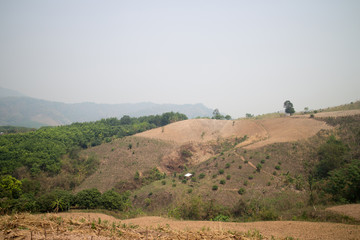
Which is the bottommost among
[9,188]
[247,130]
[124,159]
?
[124,159]

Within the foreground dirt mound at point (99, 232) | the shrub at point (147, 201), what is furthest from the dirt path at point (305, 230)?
the shrub at point (147, 201)

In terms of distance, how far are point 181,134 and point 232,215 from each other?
1633 inches

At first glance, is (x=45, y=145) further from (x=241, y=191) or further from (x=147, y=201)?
(x=241, y=191)

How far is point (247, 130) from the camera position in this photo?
57.2 metres

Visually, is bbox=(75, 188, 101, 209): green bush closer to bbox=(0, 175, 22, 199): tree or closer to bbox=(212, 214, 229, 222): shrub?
bbox=(212, 214, 229, 222): shrub

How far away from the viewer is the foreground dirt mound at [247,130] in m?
43.8

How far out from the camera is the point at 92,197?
70.8 feet

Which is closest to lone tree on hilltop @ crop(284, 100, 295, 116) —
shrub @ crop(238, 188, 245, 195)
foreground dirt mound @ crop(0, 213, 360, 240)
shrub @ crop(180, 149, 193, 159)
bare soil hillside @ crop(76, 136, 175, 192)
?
shrub @ crop(180, 149, 193, 159)

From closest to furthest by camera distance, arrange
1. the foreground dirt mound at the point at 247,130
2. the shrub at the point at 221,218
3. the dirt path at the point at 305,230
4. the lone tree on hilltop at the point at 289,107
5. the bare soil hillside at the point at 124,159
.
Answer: the dirt path at the point at 305,230 < the shrub at the point at 221,218 < the bare soil hillside at the point at 124,159 < the foreground dirt mound at the point at 247,130 < the lone tree on hilltop at the point at 289,107

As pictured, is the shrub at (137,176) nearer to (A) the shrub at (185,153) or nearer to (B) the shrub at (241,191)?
(A) the shrub at (185,153)

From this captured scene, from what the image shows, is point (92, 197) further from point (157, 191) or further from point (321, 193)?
point (321, 193)

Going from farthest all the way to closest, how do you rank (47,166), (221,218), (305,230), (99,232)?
(47,166) → (221,218) → (305,230) → (99,232)

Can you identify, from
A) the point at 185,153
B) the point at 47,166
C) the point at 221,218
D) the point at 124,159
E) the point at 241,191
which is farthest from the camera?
the point at 185,153

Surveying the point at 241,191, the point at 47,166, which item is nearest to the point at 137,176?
the point at 47,166
